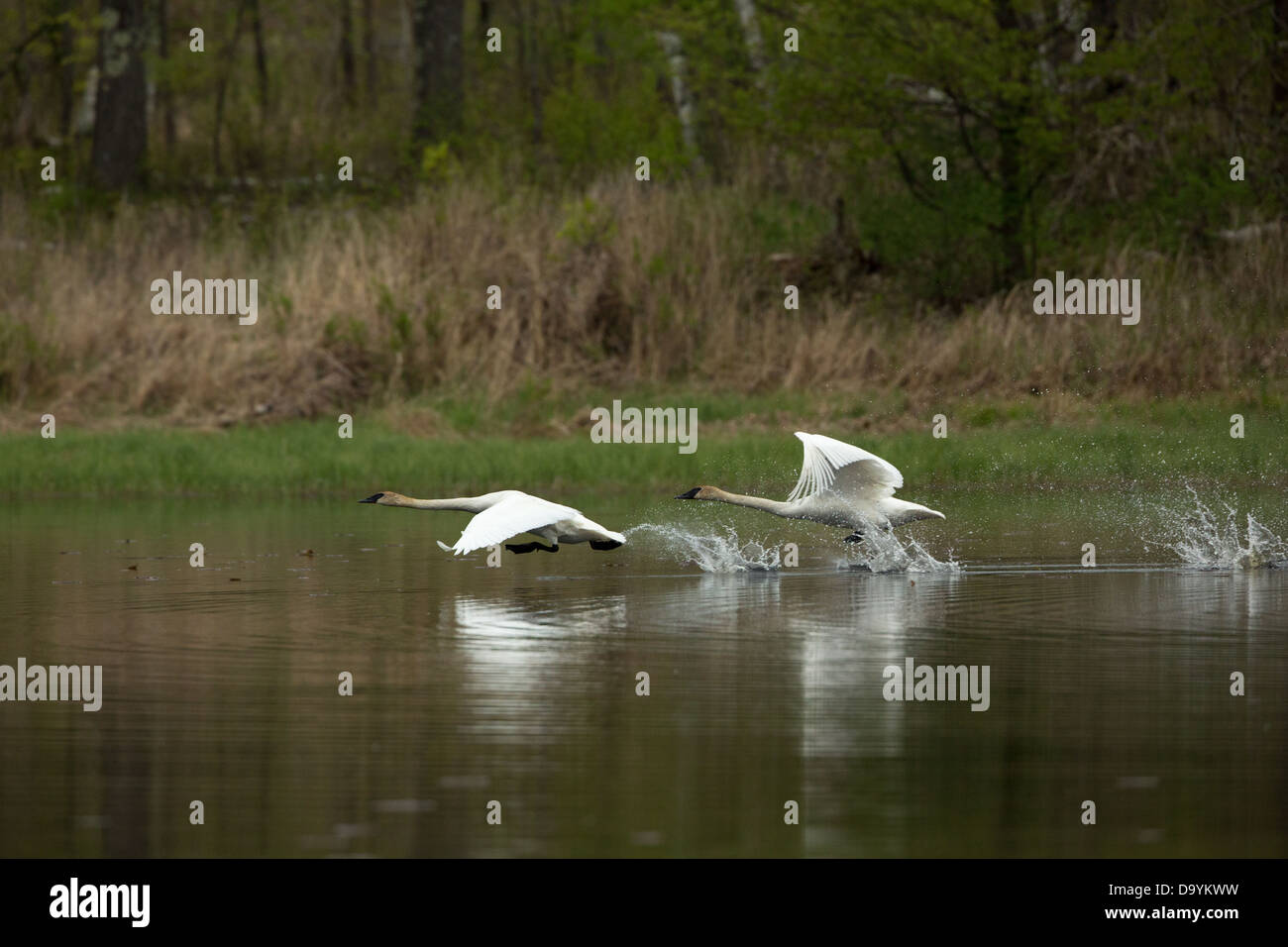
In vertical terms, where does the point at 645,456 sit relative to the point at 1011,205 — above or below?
below

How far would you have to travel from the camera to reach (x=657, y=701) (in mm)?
9359

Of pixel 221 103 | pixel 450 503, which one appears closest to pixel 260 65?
pixel 221 103

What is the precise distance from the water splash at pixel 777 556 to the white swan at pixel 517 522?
117 centimetres

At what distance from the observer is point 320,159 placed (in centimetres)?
3756

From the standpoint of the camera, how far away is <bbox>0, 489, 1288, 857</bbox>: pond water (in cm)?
706

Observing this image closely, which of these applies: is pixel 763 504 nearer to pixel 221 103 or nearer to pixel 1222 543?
pixel 1222 543

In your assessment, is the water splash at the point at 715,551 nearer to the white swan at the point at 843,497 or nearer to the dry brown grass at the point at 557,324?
the white swan at the point at 843,497

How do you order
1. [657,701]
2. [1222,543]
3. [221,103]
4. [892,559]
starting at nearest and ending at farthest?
[657,701]
[892,559]
[1222,543]
[221,103]

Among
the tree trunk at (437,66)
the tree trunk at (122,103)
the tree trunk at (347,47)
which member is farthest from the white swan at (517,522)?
the tree trunk at (347,47)

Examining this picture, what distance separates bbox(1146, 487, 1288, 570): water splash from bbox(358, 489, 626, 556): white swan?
4274 millimetres

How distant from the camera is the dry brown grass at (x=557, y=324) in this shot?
2453cm

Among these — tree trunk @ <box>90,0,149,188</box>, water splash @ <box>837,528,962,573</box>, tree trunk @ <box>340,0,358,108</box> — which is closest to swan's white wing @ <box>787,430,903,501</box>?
water splash @ <box>837,528,962,573</box>

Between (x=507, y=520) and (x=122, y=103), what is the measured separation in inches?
952

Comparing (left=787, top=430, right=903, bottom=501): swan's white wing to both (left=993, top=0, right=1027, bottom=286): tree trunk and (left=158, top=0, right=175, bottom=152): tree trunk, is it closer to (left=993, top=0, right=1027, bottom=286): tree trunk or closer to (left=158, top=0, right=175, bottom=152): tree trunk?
(left=993, top=0, right=1027, bottom=286): tree trunk
